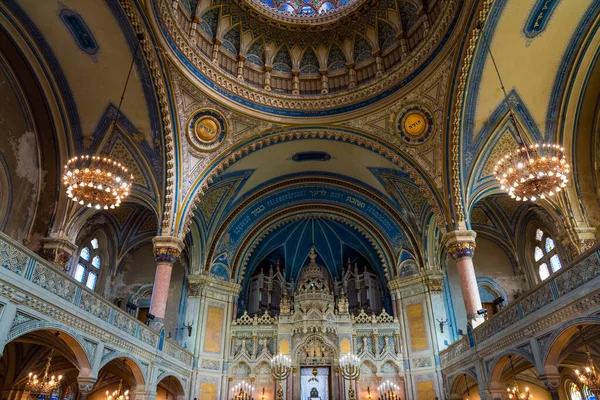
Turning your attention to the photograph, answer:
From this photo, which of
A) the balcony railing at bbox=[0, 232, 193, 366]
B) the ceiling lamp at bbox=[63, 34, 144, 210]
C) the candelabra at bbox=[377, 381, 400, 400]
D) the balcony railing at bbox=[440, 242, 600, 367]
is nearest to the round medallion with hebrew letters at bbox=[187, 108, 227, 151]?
the ceiling lamp at bbox=[63, 34, 144, 210]

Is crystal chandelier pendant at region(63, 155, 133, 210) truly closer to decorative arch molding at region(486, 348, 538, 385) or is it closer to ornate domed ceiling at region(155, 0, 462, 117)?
ornate domed ceiling at region(155, 0, 462, 117)

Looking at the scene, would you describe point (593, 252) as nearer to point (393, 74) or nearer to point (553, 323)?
point (553, 323)

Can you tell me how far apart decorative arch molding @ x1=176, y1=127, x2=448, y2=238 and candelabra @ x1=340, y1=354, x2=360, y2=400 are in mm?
6174

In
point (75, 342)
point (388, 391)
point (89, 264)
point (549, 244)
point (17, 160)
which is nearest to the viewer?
point (75, 342)

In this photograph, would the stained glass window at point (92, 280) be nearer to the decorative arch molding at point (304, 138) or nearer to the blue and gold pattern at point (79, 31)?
the decorative arch molding at point (304, 138)

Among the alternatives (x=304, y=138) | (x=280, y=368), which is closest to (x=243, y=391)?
(x=280, y=368)

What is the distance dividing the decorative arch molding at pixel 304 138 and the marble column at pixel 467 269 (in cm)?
91

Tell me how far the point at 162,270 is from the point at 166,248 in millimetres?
721

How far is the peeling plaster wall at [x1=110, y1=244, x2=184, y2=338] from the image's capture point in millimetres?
17250

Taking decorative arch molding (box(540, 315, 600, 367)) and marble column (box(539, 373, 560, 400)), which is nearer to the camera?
decorative arch molding (box(540, 315, 600, 367))

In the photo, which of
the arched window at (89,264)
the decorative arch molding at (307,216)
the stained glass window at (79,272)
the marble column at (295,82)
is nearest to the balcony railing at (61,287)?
the stained glass window at (79,272)

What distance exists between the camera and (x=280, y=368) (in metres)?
15.5

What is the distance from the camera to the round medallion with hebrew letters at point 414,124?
47.5 feet

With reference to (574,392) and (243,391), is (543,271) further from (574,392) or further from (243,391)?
(243,391)
